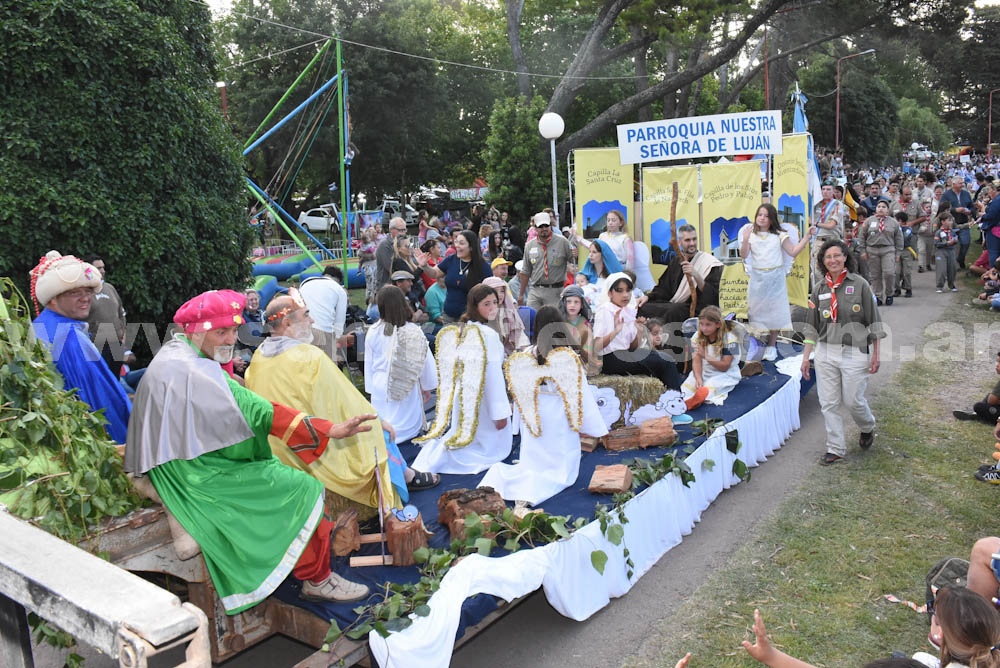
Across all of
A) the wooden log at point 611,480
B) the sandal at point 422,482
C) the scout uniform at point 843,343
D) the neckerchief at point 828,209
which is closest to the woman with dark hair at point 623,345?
the scout uniform at point 843,343

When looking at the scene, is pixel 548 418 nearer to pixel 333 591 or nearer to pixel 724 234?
pixel 333 591

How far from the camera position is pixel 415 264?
1088cm

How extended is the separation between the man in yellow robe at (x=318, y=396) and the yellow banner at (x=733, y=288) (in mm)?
6595

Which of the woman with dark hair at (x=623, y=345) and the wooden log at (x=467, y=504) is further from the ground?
the woman with dark hair at (x=623, y=345)

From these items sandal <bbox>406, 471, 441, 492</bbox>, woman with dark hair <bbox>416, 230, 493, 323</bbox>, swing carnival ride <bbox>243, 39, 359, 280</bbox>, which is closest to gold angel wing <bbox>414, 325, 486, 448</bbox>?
sandal <bbox>406, 471, 441, 492</bbox>

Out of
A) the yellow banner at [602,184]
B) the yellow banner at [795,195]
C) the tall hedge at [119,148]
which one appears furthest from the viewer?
the yellow banner at [602,184]

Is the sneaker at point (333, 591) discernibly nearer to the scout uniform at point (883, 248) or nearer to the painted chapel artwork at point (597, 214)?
the painted chapel artwork at point (597, 214)

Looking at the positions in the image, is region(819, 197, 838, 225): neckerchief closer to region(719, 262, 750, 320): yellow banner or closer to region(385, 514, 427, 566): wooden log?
region(719, 262, 750, 320): yellow banner

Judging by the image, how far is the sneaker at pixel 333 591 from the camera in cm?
420

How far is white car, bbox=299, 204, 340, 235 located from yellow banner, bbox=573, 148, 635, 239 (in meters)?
18.1

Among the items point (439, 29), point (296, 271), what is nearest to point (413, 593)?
point (296, 271)

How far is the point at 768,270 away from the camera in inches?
372

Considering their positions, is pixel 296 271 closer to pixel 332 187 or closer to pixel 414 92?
pixel 332 187

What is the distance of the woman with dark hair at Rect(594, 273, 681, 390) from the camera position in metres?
7.44
